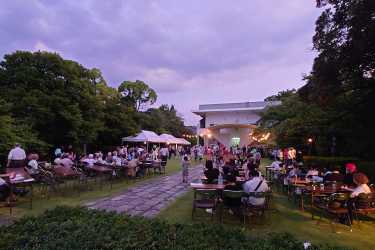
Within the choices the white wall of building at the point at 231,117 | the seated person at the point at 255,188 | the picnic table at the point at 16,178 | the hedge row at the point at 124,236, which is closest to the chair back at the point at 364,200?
the seated person at the point at 255,188

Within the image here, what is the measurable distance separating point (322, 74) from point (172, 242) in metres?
9.14

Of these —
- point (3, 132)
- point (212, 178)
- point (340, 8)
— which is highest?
point (340, 8)

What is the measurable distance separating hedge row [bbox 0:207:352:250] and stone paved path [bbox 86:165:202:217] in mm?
2750

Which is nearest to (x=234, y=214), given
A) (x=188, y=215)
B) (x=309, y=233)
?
(x=188, y=215)

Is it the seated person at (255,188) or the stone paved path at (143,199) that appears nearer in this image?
the seated person at (255,188)

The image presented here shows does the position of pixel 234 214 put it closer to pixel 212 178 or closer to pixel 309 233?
pixel 212 178

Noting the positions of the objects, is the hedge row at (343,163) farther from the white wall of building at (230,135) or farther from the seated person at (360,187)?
the white wall of building at (230,135)

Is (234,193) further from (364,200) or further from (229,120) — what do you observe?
(229,120)

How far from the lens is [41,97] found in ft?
58.7

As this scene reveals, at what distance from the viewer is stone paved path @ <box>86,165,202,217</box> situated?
774cm

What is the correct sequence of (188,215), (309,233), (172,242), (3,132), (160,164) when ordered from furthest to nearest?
(160,164)
(3,132)
(188,215)
(309,233)
(172,242)

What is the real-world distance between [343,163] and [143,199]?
11287 mm

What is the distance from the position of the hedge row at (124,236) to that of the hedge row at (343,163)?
1069 centimetres

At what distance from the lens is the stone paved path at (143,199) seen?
7744 mm
